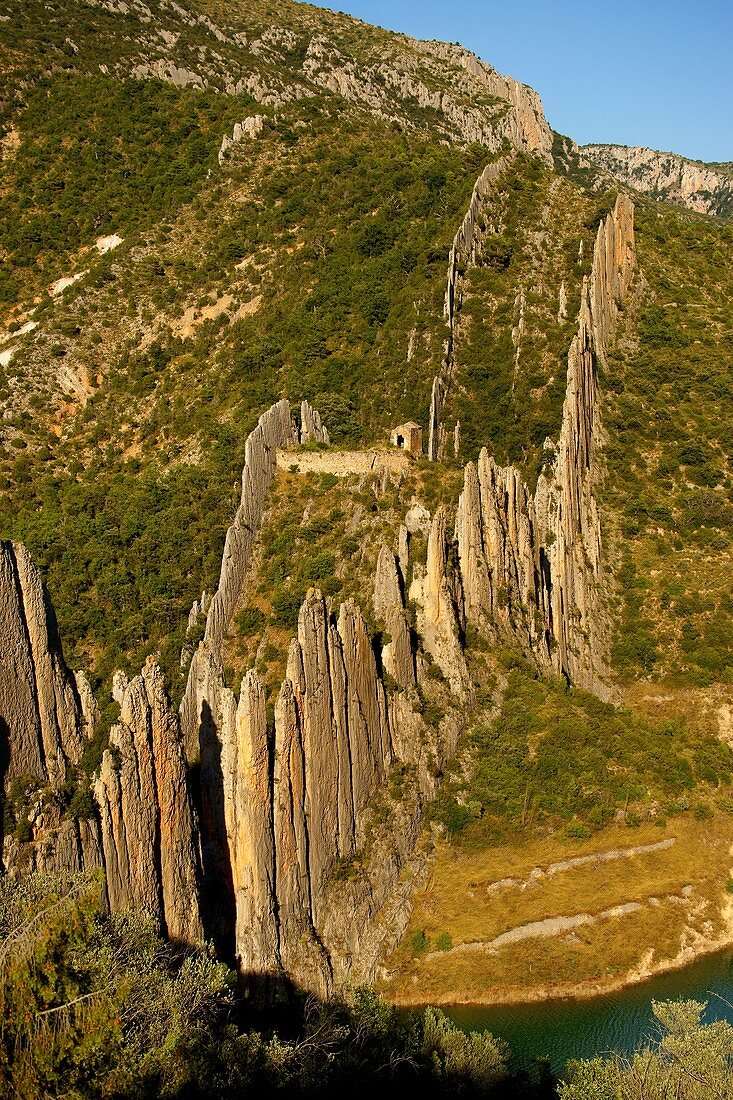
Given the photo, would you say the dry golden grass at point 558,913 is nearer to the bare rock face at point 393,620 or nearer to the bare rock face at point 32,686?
the bare rock face at point 393,620

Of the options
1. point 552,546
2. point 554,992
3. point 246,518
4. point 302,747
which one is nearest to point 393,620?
point 302,747

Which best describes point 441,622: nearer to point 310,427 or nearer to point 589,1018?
point 310,427

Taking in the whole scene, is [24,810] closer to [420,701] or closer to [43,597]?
[43,597]

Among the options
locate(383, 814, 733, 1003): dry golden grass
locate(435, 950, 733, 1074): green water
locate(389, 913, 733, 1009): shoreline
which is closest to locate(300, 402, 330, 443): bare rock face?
locate(383, 814, 733, 1003): dry golden grass

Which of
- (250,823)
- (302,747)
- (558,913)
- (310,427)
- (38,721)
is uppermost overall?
(310,427)

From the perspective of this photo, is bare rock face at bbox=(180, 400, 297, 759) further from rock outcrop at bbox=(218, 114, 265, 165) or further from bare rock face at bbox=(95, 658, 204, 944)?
rock outcrop at bbox=(218, 114, 265, 165)

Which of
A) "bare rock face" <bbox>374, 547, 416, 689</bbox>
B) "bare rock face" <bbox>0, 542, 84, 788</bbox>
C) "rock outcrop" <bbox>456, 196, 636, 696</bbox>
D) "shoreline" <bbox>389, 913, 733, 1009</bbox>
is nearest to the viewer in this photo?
"bare rock face" <bbox>0, 542, 84, 788</bbox>
